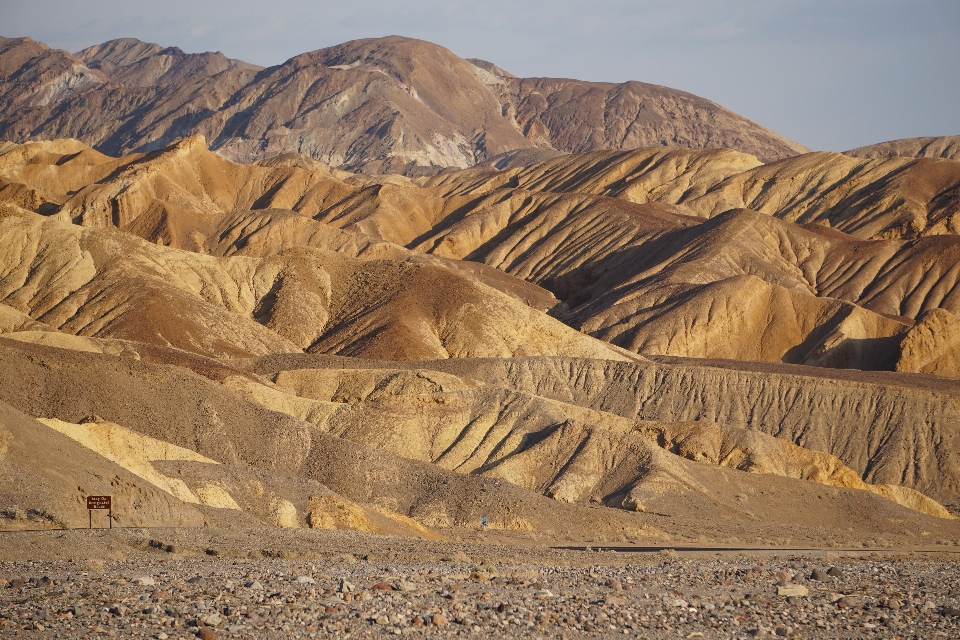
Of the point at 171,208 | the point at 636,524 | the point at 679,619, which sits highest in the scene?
the point at 171,208

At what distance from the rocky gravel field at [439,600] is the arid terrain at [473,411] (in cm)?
10

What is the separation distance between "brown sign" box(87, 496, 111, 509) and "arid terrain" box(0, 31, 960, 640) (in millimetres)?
736

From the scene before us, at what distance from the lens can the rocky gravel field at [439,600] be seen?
18062 mm

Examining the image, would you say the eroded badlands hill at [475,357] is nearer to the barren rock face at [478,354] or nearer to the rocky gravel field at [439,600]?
the barren rock face at [478,354]

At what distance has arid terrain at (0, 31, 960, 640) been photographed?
861 inches

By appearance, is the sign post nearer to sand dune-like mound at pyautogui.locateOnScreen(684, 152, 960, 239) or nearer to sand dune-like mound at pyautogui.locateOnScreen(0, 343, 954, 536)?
sand dune-like mound at pyautogui.locateOnScreen(0, 343, 954, 536)

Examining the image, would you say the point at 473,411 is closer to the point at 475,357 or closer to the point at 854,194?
the point at 475,357

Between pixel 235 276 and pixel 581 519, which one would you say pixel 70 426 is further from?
pixel 235 276

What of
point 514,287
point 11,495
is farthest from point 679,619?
point 514,287

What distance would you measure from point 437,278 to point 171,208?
1541 inches

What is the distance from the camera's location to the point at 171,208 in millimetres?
121625

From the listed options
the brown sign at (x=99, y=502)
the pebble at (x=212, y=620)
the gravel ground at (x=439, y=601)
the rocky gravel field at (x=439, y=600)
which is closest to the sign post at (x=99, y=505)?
the brown sign at (x=99, y=502)

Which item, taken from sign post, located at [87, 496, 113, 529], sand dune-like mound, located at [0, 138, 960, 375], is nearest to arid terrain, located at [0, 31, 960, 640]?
sand dune-like mound, located at [0, 138, 960, 375]

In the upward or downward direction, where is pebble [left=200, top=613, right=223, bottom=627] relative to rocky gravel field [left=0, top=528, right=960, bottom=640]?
upward
